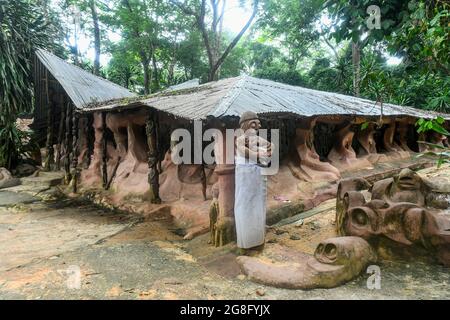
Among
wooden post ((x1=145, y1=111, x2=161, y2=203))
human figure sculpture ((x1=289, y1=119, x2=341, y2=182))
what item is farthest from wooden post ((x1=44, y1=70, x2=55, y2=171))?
human figure sculpture ((x1=289, y1=119, x2=341, y2=182))

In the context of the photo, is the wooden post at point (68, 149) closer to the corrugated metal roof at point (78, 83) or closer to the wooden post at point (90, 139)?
the wooden post at point (90, 139)

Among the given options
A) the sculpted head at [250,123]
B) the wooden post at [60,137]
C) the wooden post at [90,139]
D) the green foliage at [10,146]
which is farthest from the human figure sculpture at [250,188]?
the green foliage at [10,146]

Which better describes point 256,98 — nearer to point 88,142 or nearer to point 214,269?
point 214,269

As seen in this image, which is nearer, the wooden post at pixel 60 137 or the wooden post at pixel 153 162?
the wooden post at pixel 153 162

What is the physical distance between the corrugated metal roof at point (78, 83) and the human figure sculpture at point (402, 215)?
8691mm

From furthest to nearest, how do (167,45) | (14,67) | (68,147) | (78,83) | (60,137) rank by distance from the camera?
1. (167,45)
2. (60,137)
3. (14,67)
4. (78,83)
5. (68,147)

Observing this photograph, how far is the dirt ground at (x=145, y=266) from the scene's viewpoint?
376 centimetres

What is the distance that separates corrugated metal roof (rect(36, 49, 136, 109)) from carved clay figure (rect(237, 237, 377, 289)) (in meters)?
8.40

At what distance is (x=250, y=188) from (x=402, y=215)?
1.92 metres

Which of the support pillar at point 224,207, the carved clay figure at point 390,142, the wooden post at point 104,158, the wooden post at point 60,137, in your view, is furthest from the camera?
the wooden post at point 60,137

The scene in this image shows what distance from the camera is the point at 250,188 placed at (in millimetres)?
4484

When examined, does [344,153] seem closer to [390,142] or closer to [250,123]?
[390,142]

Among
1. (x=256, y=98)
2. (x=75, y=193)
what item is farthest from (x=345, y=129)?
(x=75, y=193)

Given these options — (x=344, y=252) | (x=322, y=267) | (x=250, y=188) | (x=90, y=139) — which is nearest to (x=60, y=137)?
(x=90, y=139)
